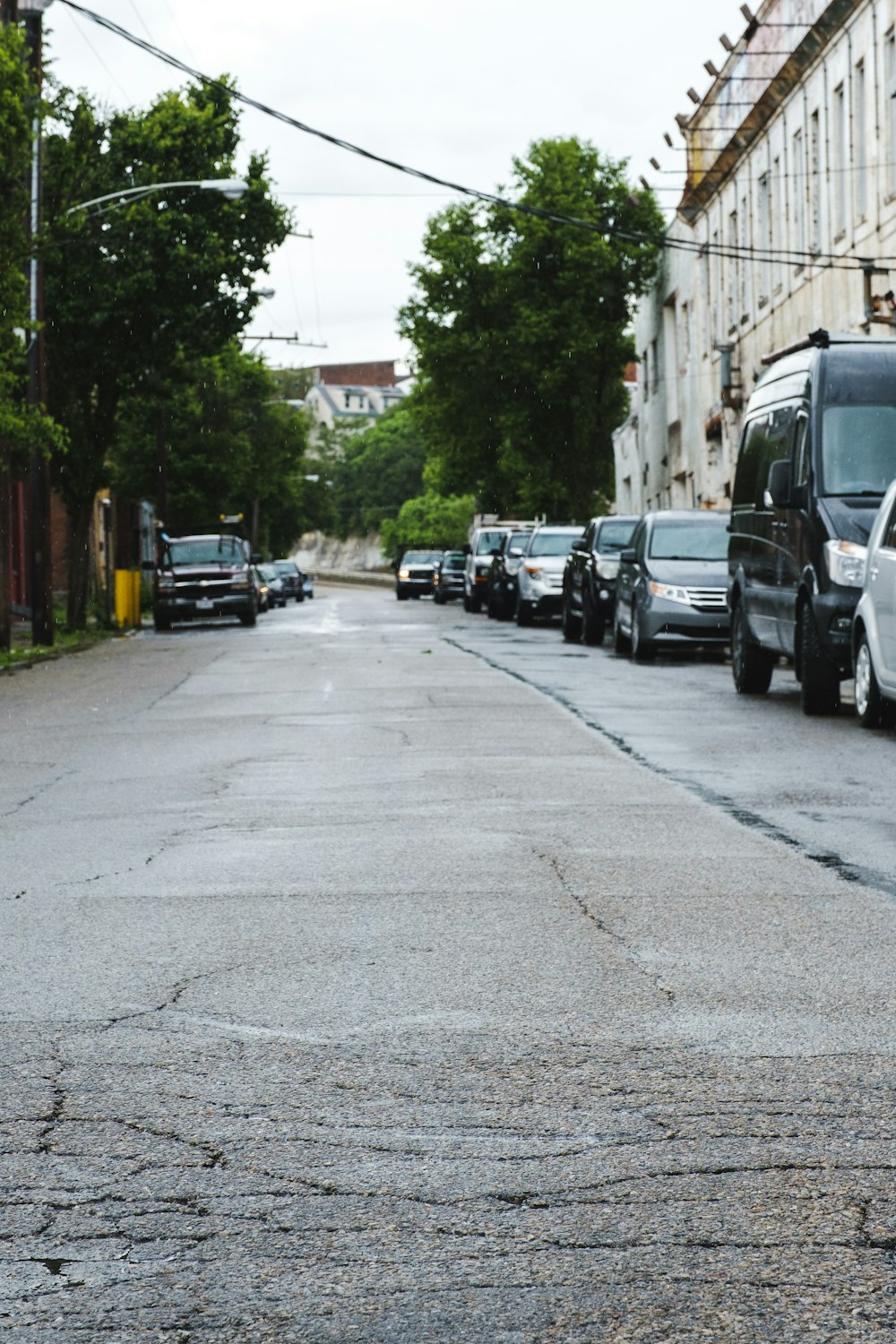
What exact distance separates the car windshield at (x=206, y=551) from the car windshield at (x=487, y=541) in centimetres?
699

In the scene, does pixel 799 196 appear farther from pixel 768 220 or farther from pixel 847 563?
pixel 847 563

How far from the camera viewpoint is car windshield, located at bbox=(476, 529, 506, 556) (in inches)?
1971

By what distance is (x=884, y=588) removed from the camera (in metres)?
14.1

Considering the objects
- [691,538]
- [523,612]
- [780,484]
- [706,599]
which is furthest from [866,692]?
[523,612]

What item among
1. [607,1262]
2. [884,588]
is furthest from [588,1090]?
[884,588]

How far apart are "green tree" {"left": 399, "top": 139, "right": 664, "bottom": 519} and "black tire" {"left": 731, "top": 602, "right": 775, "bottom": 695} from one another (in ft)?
146

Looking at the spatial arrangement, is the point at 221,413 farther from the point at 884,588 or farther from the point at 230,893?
the point at 230,893

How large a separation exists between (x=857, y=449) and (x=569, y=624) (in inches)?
575

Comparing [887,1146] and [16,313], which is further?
[16,313]

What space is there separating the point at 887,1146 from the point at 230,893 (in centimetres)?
391

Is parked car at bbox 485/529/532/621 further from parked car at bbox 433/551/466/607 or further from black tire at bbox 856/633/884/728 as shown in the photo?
black tire at bbox 856/633/884/728

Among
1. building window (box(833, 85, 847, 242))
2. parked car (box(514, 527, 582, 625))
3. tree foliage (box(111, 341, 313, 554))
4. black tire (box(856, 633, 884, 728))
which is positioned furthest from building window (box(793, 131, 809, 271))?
tree foliage (box(111, 341, 313, 554))

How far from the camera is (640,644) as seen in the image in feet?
79.6

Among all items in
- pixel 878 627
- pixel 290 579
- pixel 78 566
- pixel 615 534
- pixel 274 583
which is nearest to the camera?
pixel 878 627
